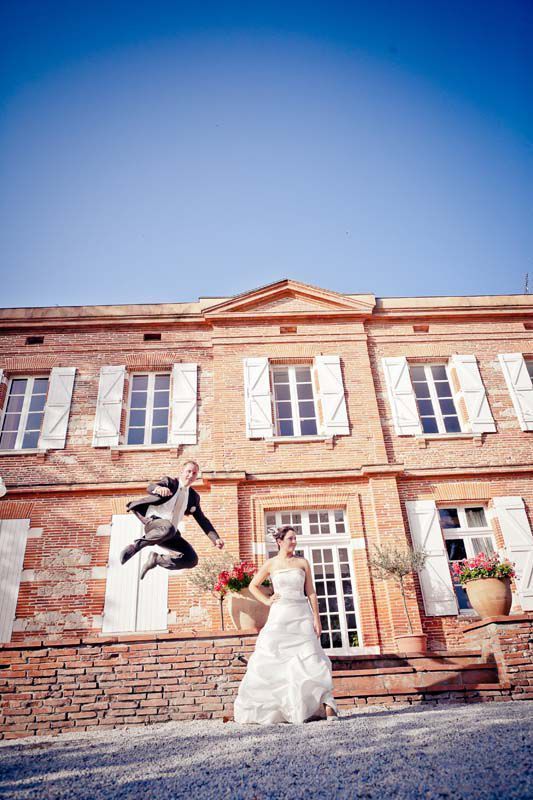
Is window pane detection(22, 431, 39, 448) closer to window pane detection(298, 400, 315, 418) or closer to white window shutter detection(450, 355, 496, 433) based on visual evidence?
window pane detection(298, 400, 315, 418)

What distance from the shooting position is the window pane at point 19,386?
11781mm

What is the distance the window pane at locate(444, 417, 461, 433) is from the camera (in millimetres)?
11672

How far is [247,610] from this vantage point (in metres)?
7.73

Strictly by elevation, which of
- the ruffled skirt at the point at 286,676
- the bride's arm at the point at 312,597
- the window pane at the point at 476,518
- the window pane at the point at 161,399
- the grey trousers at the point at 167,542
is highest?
the window pane at the point at 161,399

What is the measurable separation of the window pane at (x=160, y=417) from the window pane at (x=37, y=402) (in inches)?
99.3

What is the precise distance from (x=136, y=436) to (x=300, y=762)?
349 inches

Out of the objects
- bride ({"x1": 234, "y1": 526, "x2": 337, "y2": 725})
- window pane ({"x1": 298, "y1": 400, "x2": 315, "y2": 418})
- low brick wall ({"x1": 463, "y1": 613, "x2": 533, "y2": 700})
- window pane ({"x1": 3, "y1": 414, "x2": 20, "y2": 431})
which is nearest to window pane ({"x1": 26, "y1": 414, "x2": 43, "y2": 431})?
window pane ({"x1": 3, "y1": 414, "x2": 20, "y2": 431})

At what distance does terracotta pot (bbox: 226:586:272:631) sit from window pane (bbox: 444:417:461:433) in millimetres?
6065

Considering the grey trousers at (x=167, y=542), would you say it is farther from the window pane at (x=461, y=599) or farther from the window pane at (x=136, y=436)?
the window pane at (x=461, y=599)

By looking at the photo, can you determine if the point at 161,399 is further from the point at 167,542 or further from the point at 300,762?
the point at 300,762

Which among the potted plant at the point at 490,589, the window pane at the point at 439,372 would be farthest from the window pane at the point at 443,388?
the potted plant at the point at 490,589

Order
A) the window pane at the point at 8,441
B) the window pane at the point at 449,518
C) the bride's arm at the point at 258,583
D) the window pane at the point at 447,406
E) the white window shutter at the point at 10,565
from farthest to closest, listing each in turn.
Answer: the window pane at the point at 447,406 < the window pane at the point at 8,441 < the window pane at the point at 449,518 < the white window shutter at the point at 10,565 < the bride's arm at the point at 258,583

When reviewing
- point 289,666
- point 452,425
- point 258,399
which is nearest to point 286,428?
point 258,399

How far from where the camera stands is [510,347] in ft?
41.4
